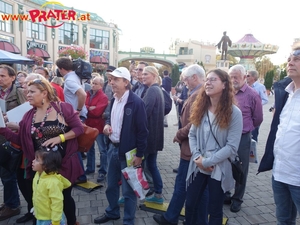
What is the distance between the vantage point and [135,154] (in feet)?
10.2

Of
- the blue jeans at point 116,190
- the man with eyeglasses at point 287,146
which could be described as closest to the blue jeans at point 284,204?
the man with eyeglasses at point 287,146

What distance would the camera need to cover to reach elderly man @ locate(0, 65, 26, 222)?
11.1ft

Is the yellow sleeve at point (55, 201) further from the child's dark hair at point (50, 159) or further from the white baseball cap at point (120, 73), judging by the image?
the white baseball cap at point (120, 73)

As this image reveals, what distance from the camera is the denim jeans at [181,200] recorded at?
2.96m

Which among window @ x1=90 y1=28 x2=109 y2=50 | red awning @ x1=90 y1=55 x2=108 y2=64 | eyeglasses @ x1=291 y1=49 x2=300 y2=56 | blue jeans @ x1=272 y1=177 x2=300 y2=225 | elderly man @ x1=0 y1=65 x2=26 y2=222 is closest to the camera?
eyeglasses @ x1=291 y1=49 x2=300 y2=56

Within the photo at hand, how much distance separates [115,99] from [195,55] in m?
56.9

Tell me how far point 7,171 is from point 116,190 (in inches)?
59.0

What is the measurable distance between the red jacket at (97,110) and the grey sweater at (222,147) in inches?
104

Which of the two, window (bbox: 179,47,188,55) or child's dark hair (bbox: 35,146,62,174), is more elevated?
window (bbox: 179,47,188,55)

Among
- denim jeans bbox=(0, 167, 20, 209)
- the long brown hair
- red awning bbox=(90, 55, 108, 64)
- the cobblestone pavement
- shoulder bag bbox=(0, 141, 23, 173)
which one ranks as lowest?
the cobblestone pavement

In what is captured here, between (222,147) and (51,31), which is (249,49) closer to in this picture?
(51,31)

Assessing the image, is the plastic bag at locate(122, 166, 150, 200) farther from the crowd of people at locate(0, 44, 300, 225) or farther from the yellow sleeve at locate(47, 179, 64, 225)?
the yellow sleeve at locate(47, 179, 64, 225)

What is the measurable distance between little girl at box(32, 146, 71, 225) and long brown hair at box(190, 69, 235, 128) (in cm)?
152

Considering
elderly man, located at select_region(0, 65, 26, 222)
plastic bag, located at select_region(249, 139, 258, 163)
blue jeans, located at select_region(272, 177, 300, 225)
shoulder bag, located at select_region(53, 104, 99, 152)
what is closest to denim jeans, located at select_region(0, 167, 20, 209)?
elderly man, located at select_region(0, 65, 26, 222)
